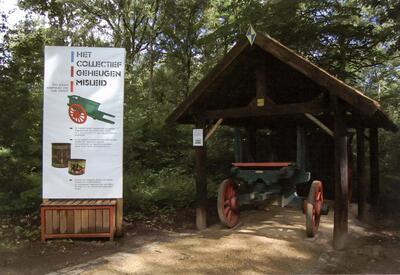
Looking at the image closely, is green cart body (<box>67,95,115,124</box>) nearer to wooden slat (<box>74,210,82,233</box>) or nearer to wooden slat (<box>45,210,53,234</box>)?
wooden slat (<box>74,210,82,233</box>)

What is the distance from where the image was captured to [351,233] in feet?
29.6

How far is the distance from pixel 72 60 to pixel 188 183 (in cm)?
578

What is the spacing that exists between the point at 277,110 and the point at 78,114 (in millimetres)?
3854

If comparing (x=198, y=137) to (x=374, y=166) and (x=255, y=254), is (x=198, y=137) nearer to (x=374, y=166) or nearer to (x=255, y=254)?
(x=255, y=254)


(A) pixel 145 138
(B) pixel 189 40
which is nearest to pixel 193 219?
(A) pixel 145 138

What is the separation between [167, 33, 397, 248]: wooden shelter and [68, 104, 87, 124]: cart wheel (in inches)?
83.4

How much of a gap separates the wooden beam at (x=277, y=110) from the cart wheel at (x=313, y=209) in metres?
1.54

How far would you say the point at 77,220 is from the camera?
24.8 feet

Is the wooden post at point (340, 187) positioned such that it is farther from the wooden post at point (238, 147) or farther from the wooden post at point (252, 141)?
the wooden post at point (252, 141)

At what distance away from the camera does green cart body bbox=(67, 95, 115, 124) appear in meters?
7.73

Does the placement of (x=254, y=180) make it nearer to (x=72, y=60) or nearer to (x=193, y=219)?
(x=193, y=219)

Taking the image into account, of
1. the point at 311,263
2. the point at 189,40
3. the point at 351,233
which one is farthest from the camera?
the point at 189,40

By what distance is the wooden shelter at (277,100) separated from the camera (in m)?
7.49

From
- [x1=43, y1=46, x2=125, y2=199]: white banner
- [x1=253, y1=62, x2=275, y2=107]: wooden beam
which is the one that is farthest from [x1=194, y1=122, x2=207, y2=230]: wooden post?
[x1=43, y1=46, x2=125, y2=199]: white banner
